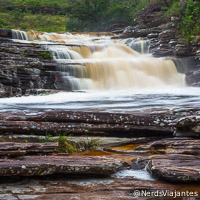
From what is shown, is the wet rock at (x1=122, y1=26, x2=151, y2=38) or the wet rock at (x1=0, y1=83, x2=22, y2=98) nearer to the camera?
the wet rock at (x1=0, y1=83, x2=22, y2=98)

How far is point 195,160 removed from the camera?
404 cm

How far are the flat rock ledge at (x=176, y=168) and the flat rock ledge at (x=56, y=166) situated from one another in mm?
565

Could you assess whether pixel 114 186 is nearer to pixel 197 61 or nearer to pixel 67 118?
pixel 67 118

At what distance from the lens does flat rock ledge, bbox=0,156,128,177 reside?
340cm

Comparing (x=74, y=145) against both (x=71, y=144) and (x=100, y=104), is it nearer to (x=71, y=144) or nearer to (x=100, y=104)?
(x=71, y=144)

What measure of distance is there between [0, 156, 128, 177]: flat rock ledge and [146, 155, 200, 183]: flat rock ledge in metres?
0.56

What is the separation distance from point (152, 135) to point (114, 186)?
2758mm

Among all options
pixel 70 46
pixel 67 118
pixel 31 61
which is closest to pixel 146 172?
pixel 67 118

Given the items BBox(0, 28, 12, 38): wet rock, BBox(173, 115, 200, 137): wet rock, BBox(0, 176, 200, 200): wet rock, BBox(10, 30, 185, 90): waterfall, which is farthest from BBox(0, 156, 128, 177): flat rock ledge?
BBox(0, 28, 12, 38): wet rock

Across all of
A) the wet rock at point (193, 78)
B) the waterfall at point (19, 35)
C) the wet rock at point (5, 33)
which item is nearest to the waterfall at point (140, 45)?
the wet rock at point (193, 78)

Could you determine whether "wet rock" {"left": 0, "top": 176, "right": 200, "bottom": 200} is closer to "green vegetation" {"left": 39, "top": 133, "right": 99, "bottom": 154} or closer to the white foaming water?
"green vegetation" {"left": 39, "top": 133, "right": 99, "bottom": 154}

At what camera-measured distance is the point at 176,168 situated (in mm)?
3635

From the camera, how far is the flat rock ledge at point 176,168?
3.43 meters

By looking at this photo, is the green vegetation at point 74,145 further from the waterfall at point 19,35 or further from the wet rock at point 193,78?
the waterfall at point 19,35
